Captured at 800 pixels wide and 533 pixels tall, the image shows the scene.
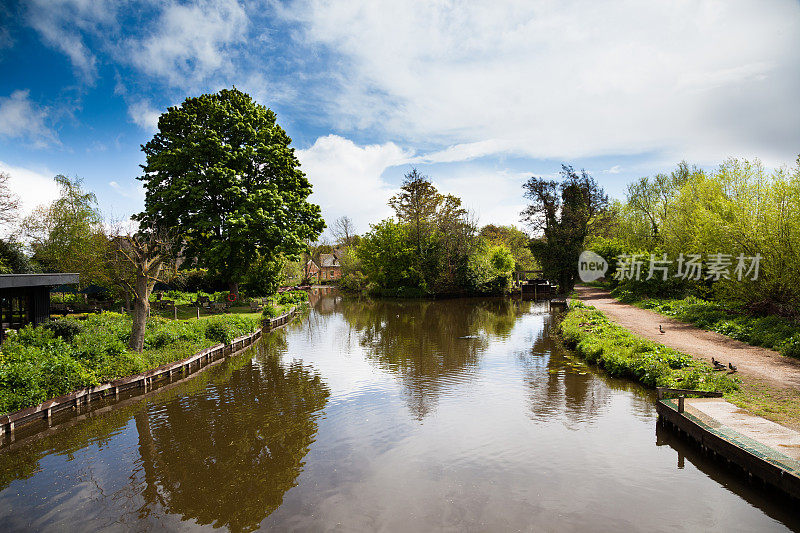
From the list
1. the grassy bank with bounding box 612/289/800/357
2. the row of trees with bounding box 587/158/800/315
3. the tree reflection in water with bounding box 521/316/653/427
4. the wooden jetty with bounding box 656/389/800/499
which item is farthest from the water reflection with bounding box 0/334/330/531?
the row of trees with bounding box 587/158/800/315

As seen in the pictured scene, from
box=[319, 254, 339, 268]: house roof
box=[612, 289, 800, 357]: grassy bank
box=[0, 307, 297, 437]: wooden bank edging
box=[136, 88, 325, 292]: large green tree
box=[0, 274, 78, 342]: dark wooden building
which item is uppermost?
box=[136, 88, 325, 292]: large green tree

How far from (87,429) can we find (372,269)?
41291 millimetres

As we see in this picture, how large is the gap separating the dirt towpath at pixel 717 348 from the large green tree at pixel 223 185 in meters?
20.1

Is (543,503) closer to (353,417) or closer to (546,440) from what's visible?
(546,440)

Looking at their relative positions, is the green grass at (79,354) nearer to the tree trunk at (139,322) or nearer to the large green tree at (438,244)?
the tree trunk at (139,322)

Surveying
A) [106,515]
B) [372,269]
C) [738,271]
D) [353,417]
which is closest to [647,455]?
[353,417]

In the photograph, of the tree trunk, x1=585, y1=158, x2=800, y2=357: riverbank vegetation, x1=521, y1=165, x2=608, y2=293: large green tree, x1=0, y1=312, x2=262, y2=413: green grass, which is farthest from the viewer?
x1=521, y1=165, x2=608, y2=293: large green tree

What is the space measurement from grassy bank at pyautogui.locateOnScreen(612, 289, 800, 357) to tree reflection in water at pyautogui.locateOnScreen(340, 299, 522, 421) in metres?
9.04

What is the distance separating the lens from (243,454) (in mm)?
9383

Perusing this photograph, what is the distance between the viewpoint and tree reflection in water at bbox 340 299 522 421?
48.5 feet

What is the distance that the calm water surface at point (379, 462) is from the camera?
7.02 m

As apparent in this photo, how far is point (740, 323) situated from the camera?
59.0ft

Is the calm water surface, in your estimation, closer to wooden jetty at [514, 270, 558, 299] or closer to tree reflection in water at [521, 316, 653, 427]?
tree reflection in water at [521, 316, 653, 427]

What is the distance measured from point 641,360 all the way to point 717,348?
3717 mm
